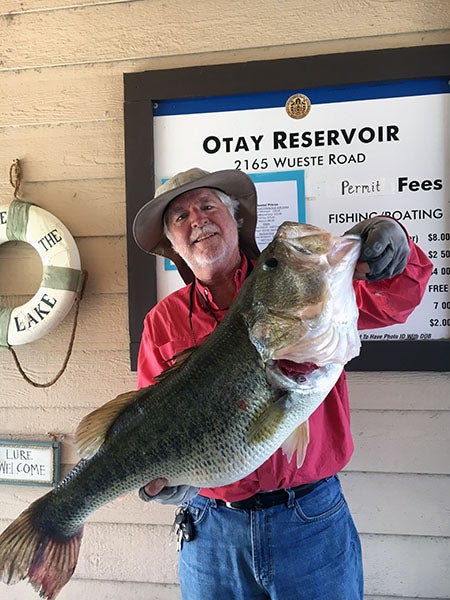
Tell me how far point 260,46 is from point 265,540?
1742mm

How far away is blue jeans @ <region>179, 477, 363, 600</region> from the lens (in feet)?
4.80

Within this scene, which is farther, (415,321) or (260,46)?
(260,46)

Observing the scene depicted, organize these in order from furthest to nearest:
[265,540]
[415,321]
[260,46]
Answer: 1. [260,46]
2. [415,321]
3. [265,540]

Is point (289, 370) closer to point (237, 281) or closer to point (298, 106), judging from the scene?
point (237, 281)

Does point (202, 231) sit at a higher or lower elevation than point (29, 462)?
higher

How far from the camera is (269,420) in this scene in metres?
1.18

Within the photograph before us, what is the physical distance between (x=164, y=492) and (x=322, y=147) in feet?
4.33

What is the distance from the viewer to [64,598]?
7.18 ft

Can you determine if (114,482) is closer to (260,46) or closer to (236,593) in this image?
(236,593)

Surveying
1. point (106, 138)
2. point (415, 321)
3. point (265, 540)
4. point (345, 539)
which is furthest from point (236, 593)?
point (106, 138)

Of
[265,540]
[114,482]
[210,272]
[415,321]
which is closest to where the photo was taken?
[114,482]

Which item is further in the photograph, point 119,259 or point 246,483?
point 119,259

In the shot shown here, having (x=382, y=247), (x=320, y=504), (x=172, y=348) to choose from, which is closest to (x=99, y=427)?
(x=172, y=348)

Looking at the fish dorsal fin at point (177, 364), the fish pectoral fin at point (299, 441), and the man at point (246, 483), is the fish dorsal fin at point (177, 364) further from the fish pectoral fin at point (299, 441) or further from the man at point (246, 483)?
the fish pectoral fin at point (299, 441)
